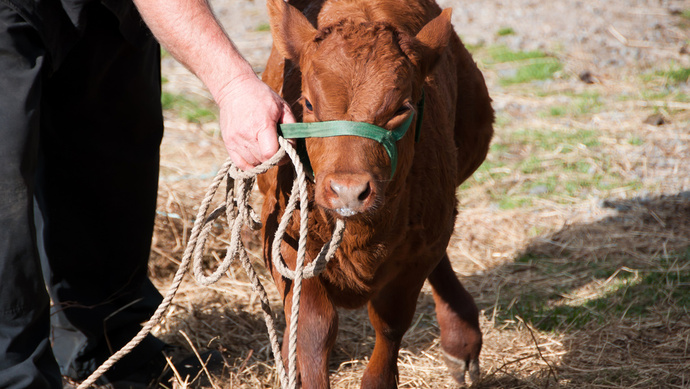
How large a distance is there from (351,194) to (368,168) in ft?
0.51

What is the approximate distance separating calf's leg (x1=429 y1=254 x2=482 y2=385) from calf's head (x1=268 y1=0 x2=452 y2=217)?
1.34m

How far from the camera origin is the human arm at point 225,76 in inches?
96.7

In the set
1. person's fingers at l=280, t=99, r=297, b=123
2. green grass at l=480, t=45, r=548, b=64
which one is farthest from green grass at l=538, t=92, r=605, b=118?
person's fingers at l=280, t=99, r=297, b=123

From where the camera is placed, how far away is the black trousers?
2.62 metres

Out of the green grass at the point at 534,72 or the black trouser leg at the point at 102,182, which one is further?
the green grass at the point at 534,72

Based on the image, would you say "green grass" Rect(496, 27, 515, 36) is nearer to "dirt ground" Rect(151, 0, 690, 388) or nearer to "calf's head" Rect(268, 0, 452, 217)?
"dirt ground" Rect(151, 0, 690, 388)

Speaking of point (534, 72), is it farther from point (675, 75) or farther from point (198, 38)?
point (198, 38)

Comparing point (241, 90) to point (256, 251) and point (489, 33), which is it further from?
point (489, 33)

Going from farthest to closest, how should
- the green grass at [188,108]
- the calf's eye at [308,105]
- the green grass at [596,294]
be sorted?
the green grass at [188,108] < the green grass at [596,294] < the calf's eye at [308,105]

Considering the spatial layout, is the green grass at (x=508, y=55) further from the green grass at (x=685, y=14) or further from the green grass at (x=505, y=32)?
the green grass at (x=685, y=14)

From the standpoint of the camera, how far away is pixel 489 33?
11008mm

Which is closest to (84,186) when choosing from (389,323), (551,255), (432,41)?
(389,323)

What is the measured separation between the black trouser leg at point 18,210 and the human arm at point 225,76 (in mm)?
469

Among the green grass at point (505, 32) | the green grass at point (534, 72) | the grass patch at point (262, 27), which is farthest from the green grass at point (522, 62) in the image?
the grass patch at point (262, 27)
